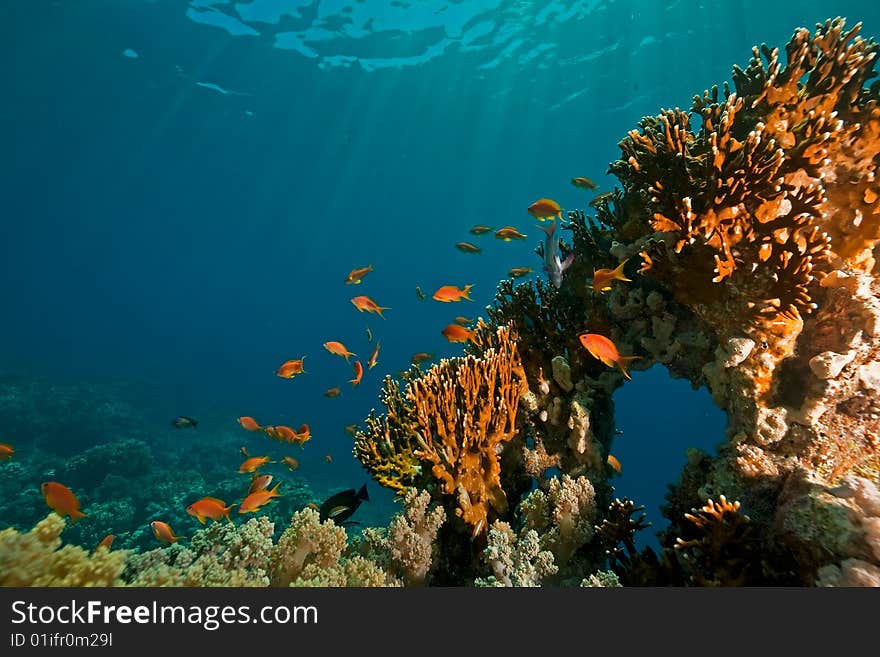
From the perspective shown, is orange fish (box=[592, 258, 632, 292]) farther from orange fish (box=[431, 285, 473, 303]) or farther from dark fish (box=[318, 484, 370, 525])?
dark fish (box=[318, 484, 370, 525])

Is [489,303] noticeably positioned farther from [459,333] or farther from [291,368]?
[459,333]

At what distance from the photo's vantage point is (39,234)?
346ft

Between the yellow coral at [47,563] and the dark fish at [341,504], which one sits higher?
the dark fish at [341,504]

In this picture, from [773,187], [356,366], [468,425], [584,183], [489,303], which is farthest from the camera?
[489,303]

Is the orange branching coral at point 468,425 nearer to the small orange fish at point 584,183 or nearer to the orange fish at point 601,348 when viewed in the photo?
the orange fish at point 601,348

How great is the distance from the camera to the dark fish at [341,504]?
4887 millimetres

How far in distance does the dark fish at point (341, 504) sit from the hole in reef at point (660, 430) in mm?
58973

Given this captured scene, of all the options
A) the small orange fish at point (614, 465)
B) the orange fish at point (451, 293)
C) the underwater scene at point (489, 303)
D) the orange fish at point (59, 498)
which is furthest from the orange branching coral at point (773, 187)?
the orange fish at point (59, 498)

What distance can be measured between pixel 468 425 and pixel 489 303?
3611 centimetres

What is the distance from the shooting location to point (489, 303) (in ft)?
131

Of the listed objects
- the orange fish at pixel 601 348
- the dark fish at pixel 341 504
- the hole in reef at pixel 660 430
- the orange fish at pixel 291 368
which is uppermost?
the hole in reef at pixel 660 430

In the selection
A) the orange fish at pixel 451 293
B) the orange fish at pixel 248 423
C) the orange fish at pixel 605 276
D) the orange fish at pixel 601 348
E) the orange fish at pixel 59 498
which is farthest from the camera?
the orange fish at pixel 248 423

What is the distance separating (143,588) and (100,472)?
19.4 m

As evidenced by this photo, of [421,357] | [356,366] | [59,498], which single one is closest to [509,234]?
[421,357]
